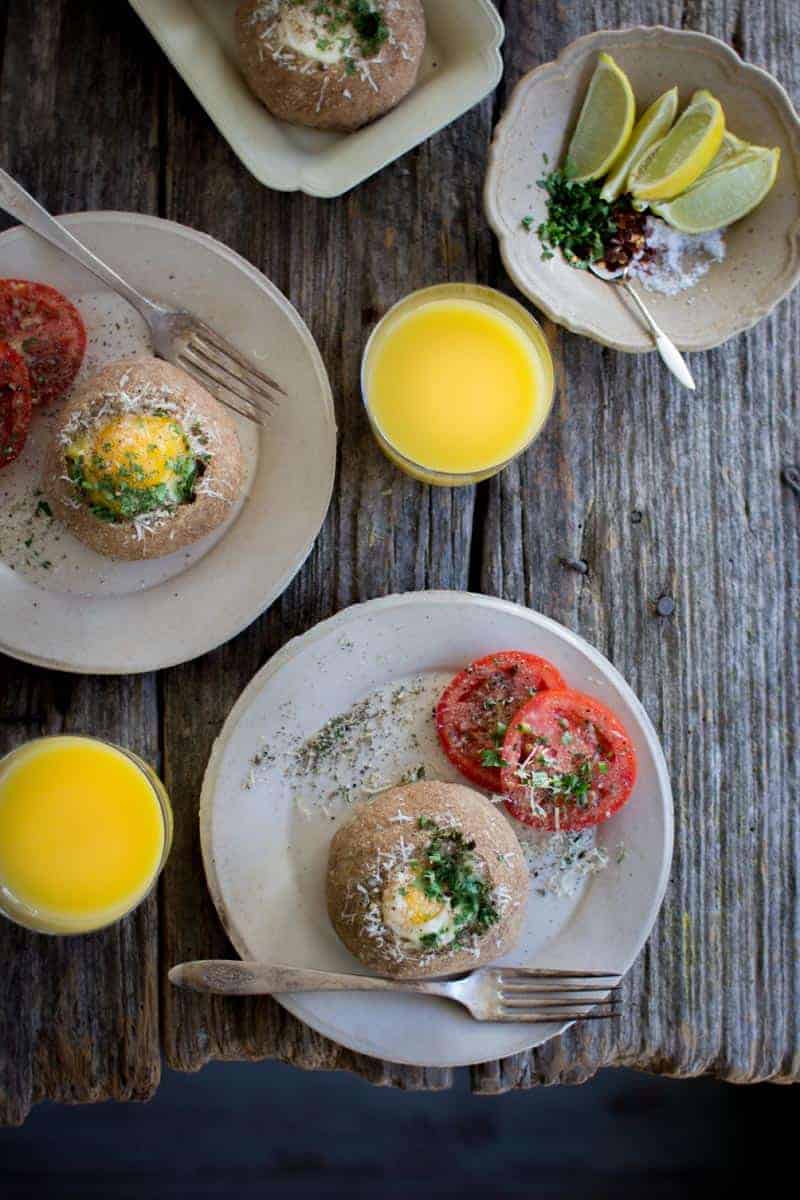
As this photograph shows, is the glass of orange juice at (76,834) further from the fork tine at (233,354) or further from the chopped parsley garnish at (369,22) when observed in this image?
the chopped parsley garnish at (369,22)

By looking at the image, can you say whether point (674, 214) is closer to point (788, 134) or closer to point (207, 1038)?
point (788, 134)

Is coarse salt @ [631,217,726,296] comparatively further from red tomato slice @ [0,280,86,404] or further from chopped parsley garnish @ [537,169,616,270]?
red tomato slice @ [0,280,86,404]

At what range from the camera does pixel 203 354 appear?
2.15m

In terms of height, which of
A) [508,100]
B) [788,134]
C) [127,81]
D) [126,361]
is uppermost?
[127,81]

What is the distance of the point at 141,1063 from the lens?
7.21ft

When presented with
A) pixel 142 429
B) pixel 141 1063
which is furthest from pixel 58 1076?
pixel 142 429

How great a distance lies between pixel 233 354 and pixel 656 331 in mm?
827

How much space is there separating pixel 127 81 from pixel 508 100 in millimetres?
788

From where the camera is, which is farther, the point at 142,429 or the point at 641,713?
the point at 641,713

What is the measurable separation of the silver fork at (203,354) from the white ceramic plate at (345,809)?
0.46m

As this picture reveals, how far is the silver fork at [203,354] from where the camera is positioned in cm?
212

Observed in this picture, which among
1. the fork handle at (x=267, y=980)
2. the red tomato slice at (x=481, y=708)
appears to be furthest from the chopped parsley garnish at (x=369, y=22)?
the fork handle at (x=267, y=980)

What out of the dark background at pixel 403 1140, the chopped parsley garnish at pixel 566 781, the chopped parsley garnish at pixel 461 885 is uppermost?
the chopped parsley garnish at pixel 461 885

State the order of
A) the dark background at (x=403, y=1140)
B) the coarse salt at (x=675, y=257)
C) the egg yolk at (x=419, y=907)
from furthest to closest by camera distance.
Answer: the dark background at (x=403, y=1140)
the coarse salt at (x=675, y=257)
the egg yolk at (x=419, y=907)
